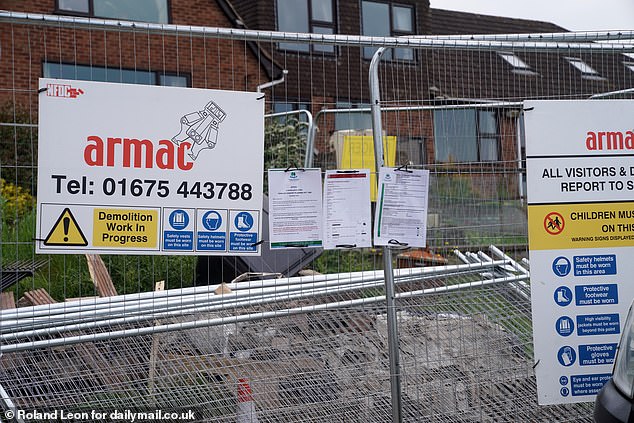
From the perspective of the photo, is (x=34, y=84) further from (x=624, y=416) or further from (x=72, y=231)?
(x=624, y=416)

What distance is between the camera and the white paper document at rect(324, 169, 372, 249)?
4684 millimetres

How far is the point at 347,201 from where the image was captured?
15.5ft

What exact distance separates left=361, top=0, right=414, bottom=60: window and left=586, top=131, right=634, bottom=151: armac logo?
16947 mm

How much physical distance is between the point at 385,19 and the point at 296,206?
61.7ft

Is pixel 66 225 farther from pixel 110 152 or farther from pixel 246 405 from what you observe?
pixel 246 405

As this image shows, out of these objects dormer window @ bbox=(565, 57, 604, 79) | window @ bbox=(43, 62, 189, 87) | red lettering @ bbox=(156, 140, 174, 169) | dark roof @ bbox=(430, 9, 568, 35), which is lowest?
red lettering @ bbox=(156, 140, 174, 169)

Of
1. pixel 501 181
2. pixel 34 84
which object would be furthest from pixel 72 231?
pixel 34 84

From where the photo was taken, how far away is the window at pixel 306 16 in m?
20.8

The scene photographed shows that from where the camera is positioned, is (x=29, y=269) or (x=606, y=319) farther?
(x=29, y=269)

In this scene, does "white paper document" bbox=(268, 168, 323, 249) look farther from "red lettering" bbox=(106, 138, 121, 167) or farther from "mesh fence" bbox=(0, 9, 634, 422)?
"red lettering" bbox=(106, 138, 121, 167)

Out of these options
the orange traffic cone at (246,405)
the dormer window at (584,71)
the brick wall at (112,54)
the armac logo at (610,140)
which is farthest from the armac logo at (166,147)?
the brick wall at (112,54)

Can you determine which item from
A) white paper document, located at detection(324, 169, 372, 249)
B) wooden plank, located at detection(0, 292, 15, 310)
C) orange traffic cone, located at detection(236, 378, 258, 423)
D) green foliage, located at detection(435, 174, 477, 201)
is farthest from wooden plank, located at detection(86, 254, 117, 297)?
green foliage, located at detection(435, 174, 477, 201)

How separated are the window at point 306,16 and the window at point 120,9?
186 inches

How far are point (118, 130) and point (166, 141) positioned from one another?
0.87 ft
